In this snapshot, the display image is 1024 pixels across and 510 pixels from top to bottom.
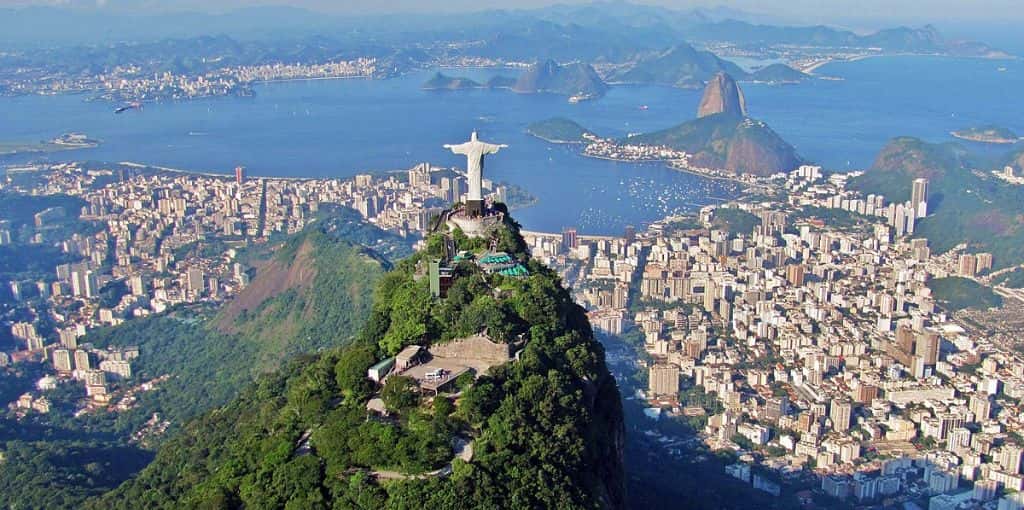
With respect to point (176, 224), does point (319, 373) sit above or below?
above

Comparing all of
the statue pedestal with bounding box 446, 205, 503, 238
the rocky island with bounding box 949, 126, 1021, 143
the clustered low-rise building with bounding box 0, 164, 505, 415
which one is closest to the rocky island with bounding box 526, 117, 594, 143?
the clustered low-rise building with bounding box 0, 164, 505, 415

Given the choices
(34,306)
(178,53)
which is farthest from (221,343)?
(178,53)

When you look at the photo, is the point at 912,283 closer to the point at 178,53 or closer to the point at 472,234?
the point at 472,234

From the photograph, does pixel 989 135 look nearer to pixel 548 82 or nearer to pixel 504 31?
pixel 548 82

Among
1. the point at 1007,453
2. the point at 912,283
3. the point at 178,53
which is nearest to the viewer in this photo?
the point at 1007,453

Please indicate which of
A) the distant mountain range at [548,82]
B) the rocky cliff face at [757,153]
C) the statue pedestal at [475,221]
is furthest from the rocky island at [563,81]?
the statue pedestal at [475,221]

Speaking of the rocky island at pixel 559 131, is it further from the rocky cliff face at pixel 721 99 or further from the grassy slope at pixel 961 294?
the grassy slope at pixel 961 294
